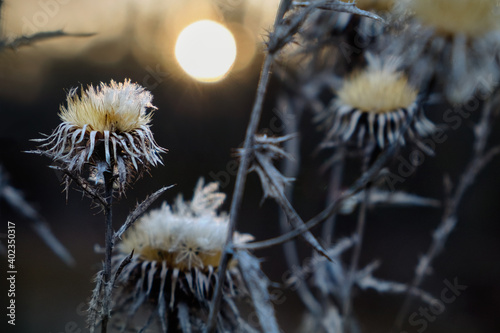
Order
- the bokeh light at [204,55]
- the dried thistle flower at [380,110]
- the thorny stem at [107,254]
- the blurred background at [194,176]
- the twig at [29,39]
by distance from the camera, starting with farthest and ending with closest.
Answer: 1. the blurred background at [194,176]
2. the dried thistle flower at [380,110]
3. the bokeh light at [204,55]
4. the twig at [29,39]
5. the thorny stem at [107,254]

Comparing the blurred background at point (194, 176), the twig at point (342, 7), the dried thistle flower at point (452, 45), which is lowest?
the blurred background at point (194, 176)

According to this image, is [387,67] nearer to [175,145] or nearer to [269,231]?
[175,145]

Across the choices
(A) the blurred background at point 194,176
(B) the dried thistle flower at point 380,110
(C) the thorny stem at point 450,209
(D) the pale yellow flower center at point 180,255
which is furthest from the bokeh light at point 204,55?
(C) the thorny stem at point 450,209

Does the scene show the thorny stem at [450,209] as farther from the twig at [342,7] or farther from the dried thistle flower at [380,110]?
the twig at [342,7]

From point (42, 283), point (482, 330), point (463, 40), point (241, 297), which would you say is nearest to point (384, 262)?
point (482, 330)

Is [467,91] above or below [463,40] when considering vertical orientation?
below

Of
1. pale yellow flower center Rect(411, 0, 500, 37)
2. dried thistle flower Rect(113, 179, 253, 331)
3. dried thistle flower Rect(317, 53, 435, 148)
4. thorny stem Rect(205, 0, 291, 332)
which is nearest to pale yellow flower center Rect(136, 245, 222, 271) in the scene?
dried thistle flower Rect(113, 179, 253, 331)
